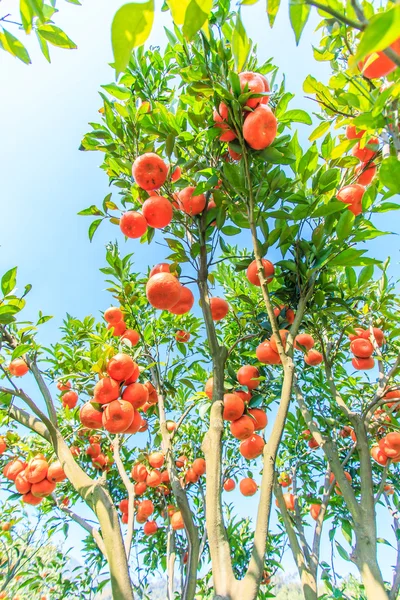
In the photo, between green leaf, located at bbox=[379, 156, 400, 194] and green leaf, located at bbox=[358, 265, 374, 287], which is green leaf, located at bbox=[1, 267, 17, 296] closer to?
green leaf, located at bbox=[379, 156, 400, 194]

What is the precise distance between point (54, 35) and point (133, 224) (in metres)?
0.87

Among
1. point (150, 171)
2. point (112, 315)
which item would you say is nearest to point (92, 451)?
point (112, 315)

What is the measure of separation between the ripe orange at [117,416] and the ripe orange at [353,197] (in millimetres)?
1360

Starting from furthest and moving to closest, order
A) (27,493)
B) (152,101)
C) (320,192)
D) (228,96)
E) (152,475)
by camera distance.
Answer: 1. (152,475)
2. (27,493)
3. (152,101)
4. (320,192)
5. (228,96)

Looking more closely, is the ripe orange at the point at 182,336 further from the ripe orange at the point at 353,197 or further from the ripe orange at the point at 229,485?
the ripe orange at the point at 229,485

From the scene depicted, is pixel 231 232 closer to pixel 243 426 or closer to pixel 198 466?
pixel 243 426

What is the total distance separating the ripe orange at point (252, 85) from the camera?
4.33 feet

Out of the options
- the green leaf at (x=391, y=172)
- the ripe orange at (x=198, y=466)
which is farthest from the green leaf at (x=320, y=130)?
the ripe orange at (x=198, y=466)

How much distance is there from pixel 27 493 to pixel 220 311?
6.44 ft

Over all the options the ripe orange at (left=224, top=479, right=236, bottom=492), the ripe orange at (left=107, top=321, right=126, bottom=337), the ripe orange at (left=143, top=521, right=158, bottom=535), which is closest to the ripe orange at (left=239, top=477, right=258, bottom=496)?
the ripe orange at (left=224, top=479, right=236, bottom=492)

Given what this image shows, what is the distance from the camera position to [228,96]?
128 centimetres

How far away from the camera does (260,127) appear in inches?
49.3

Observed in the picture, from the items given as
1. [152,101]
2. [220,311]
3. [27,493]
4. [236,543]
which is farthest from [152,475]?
[152,101]

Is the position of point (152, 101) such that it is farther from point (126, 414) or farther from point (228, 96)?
point (126, 414)
